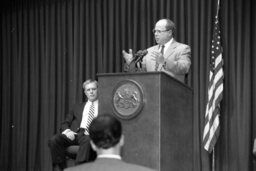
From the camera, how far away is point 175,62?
14.1 feet

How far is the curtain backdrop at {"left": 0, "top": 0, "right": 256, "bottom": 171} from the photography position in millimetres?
6156

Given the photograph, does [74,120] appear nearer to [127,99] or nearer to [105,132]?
[127,99]

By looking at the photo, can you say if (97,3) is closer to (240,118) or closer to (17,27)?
(17,27)

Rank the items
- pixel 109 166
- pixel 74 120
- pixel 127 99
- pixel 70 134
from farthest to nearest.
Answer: pixel 74 120, pixel 70 134, pixel 127 99, pixel 109 166

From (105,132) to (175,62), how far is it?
7.83ft

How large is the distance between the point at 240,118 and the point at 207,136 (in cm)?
51

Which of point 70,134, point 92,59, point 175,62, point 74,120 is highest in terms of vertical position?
Result: point 92,59

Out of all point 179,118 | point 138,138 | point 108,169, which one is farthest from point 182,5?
point 108,169

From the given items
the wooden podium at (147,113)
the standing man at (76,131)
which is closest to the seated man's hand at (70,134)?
the standing man at (76,131)

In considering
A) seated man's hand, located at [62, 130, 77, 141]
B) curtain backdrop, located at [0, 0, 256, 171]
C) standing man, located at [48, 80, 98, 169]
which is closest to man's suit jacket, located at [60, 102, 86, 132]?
standing man, located at [48, 80, 98, 169]

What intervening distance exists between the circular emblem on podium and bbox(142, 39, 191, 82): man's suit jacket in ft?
1.96

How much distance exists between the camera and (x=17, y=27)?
8.14m

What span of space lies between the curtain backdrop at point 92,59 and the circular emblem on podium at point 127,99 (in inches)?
109

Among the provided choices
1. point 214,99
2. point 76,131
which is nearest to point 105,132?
point 76,131
